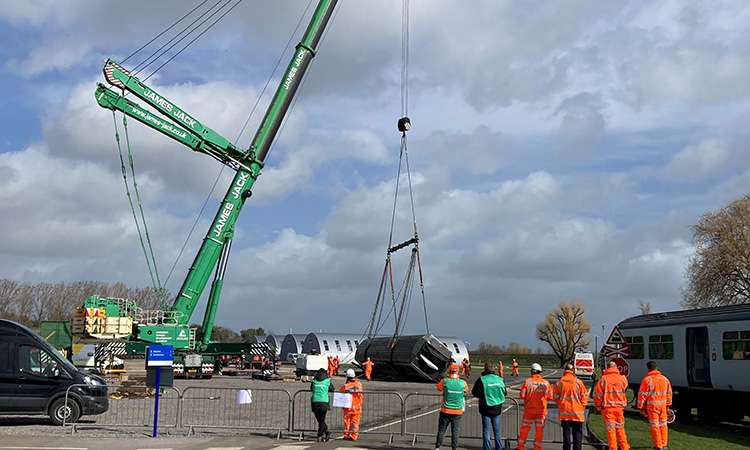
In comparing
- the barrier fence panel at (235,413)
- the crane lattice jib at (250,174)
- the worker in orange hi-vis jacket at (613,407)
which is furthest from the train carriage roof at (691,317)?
the crane lattice jib at (250,174)

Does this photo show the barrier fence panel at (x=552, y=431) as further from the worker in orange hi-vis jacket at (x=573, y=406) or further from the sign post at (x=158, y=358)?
the sign post at (x=158, y=358)

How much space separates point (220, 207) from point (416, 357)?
12940mm

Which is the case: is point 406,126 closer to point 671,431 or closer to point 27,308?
point 671,431

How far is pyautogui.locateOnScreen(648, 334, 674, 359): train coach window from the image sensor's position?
848 inches

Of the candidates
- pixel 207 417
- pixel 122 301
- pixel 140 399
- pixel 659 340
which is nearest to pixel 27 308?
pixel 122 301

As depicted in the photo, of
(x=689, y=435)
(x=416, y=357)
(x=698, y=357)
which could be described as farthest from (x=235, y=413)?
(x=416, y=357)

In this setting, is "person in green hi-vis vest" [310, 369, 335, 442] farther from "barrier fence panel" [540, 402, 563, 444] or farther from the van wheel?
the van wheel

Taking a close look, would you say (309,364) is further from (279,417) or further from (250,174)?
(279,417)

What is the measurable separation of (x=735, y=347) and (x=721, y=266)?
988 inches

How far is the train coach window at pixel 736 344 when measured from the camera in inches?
706

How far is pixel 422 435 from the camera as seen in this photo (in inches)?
603

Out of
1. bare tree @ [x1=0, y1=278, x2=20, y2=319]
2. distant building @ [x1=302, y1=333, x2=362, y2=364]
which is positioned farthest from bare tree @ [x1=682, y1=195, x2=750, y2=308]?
bare tree @ [x1=0, y1=278, x2=20, y2=319]

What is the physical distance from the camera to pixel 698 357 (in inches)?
807

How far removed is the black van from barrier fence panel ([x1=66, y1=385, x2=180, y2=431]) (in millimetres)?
437
